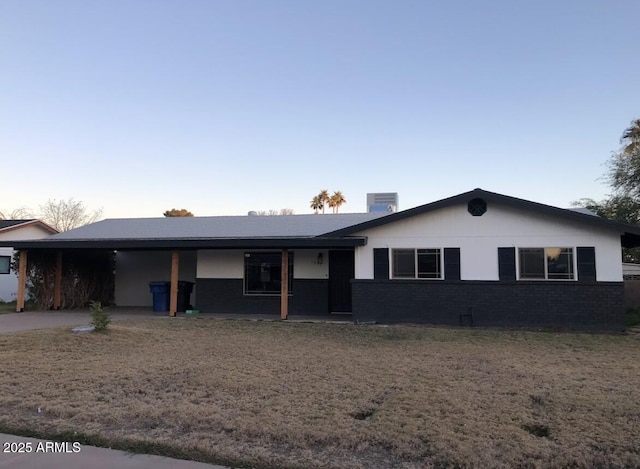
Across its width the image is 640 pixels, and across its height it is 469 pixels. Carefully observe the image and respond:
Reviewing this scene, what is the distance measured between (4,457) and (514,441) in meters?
4.59

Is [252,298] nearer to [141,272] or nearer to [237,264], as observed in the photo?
[237,264]

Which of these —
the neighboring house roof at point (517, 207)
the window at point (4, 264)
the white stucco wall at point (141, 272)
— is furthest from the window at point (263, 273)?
the window at point (4, 264)

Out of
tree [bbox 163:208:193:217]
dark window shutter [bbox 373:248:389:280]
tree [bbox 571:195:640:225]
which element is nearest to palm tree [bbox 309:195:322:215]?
tree [bbox 163:208:193:217]

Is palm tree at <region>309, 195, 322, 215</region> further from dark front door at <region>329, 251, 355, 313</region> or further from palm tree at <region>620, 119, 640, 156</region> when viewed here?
dark front door at <region>329, 251, 355, 313</region>

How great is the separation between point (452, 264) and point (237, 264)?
769cm

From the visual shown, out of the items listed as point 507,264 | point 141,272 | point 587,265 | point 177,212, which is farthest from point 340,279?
point 177,212

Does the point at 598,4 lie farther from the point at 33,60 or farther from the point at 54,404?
the point at 33,60

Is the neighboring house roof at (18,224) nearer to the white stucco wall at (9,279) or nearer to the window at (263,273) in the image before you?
the white stucco wall at (9,279)

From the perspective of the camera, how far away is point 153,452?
13.9ft

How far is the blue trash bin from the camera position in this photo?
17.3m

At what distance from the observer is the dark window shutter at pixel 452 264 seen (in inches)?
521

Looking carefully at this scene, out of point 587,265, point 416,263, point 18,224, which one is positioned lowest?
point 587,265

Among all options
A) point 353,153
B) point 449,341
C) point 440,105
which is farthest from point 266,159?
point 449,341

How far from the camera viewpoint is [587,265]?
40.8 feet
